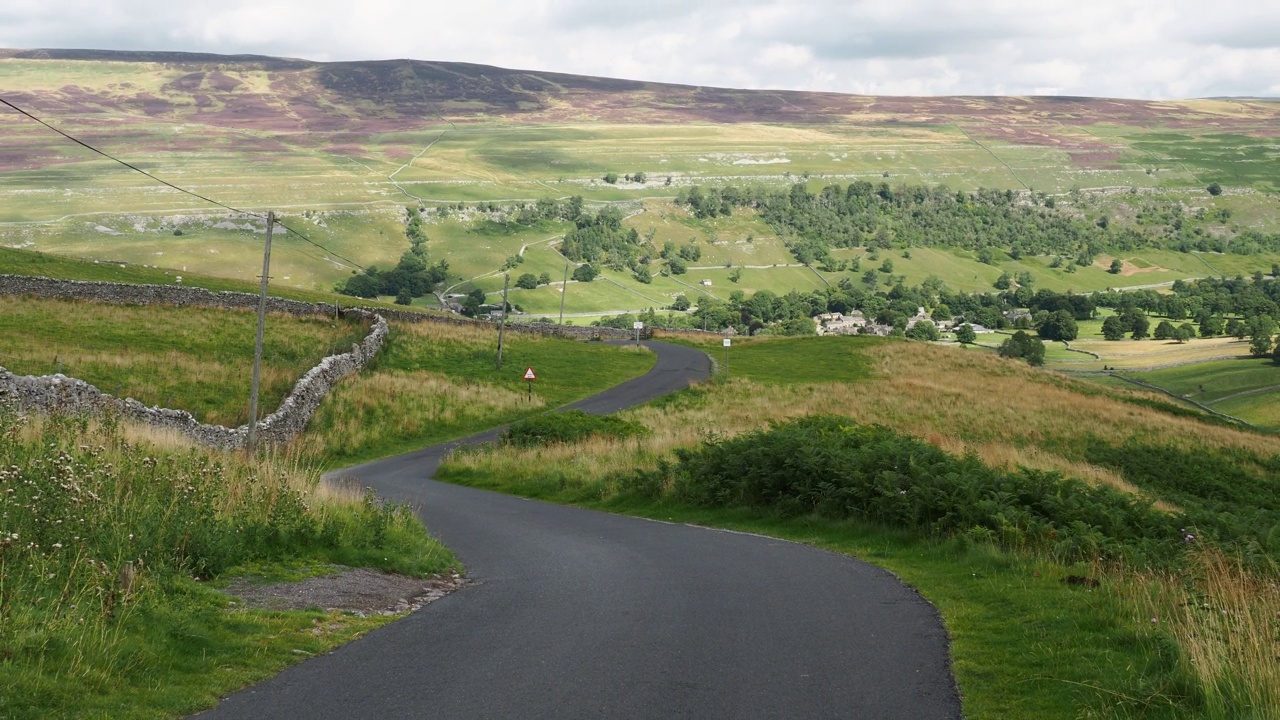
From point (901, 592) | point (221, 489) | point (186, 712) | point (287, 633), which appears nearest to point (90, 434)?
point (221, 489)

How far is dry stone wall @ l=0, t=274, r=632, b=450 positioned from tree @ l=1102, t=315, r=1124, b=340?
132 m

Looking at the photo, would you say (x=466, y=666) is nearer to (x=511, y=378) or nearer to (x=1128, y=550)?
(x=1128, y=550)

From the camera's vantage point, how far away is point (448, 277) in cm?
18375

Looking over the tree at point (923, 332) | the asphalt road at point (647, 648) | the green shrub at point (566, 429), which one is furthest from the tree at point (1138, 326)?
the asphalt road at point (647, 648)

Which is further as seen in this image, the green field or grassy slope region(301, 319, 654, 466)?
the green field

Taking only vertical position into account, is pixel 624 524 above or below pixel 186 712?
below

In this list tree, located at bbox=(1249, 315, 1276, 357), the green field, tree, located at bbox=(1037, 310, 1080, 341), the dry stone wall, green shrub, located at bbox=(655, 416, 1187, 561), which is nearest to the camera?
green shrub, located at bbox=(655, 416, 1187, 561)

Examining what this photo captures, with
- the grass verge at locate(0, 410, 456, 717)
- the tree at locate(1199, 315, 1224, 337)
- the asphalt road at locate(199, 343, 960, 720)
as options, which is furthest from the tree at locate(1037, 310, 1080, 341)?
the grass verge at locate(0, 410, 456, 717)

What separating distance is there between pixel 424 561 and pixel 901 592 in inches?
252

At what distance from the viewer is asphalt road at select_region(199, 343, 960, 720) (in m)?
8.45

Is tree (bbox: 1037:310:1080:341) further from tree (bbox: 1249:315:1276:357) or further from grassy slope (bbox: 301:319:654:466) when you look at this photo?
grassy slope (bbox: 301:319:654:466)

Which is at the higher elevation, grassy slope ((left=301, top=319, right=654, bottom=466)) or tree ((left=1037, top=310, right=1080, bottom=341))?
grassy slope ((left=301, top=319, right=654, bottom=466))

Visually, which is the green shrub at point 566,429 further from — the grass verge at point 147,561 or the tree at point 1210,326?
the tree at point 1210,326

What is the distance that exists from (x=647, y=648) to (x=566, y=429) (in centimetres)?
2792
